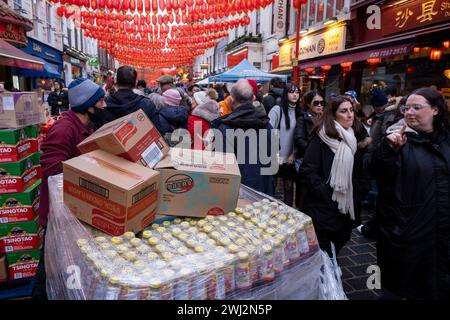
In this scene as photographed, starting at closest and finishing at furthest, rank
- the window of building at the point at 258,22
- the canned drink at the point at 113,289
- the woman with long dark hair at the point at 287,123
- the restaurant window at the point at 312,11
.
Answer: the canned drink at the point at 113,289 → the woman with long dark hair at the point at 287,123 → the restaurant window at the point at 312,11 → the window of building at the point at 258,22

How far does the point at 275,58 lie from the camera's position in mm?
19453

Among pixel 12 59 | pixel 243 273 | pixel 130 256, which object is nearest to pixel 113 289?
pixel 130 256

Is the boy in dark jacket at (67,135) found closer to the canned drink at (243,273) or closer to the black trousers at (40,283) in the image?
the black trousers at (40,283)

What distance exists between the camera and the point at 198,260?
4.78ft

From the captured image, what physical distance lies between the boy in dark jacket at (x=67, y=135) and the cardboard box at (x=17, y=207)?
2.19 feet

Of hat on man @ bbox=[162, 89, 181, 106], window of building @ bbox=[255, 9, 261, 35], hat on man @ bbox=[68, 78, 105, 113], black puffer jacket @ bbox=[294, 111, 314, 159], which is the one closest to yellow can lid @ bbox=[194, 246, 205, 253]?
hat on man @ bbox=[68, 78, 105, 113]

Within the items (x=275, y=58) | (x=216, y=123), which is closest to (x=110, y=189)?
(x=216, y=123)

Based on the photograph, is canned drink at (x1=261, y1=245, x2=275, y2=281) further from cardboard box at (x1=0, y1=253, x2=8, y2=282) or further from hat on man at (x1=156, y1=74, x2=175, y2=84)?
hat on man at (x1=156, y1=74, x2=175, y2=84)

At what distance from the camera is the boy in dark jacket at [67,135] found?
251 centimetres

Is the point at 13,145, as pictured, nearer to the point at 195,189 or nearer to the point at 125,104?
the point at 125,104

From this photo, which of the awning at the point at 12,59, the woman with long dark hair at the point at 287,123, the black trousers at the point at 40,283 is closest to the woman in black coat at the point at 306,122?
the woman with long dark hair at the point at 287,123

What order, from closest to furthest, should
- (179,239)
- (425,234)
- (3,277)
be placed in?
(179,239)
(425,234)
(3,277)

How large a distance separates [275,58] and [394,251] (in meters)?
18.4
